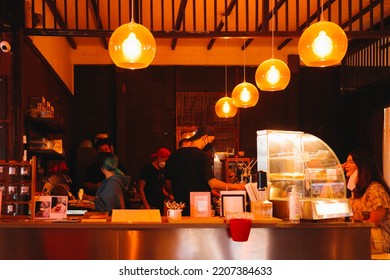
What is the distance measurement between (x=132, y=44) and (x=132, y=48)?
0.03 m

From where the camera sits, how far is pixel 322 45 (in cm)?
439

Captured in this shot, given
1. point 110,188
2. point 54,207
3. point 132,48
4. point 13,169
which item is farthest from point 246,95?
point 54,207

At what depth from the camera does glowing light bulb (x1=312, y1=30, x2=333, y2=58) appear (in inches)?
171

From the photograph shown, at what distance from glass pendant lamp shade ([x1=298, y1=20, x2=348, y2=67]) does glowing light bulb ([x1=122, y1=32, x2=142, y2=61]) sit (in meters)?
1.23

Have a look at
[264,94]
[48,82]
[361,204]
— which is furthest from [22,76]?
[264,94]

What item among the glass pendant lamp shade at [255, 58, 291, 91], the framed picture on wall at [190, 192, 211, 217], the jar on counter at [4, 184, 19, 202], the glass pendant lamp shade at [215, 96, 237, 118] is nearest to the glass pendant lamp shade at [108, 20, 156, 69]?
the framed picture on wall at [190, 192, 211, 217]

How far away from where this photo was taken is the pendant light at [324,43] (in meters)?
4.32

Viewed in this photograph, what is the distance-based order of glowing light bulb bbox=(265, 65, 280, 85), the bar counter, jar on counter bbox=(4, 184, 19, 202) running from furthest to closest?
1. glowing light bulb bbox=(265, 65, 280, 85)
2. jar on counter bbox=(4, 184, 19, 202)
3. the bar counter

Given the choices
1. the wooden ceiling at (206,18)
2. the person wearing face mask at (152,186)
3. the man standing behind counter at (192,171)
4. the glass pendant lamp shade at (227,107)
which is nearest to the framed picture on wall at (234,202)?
the man standing behind counter at (192,171)

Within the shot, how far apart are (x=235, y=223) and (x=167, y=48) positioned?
826 centimetres

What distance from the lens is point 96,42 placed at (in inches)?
449

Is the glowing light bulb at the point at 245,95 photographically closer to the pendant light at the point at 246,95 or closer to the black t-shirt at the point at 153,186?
the pendant light at the point at 246,95

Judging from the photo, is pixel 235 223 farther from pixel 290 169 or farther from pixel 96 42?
pixel 96 42

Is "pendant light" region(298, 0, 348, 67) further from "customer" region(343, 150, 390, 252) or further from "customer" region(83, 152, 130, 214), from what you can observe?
"customer" region(83, 152, 130, 214)
